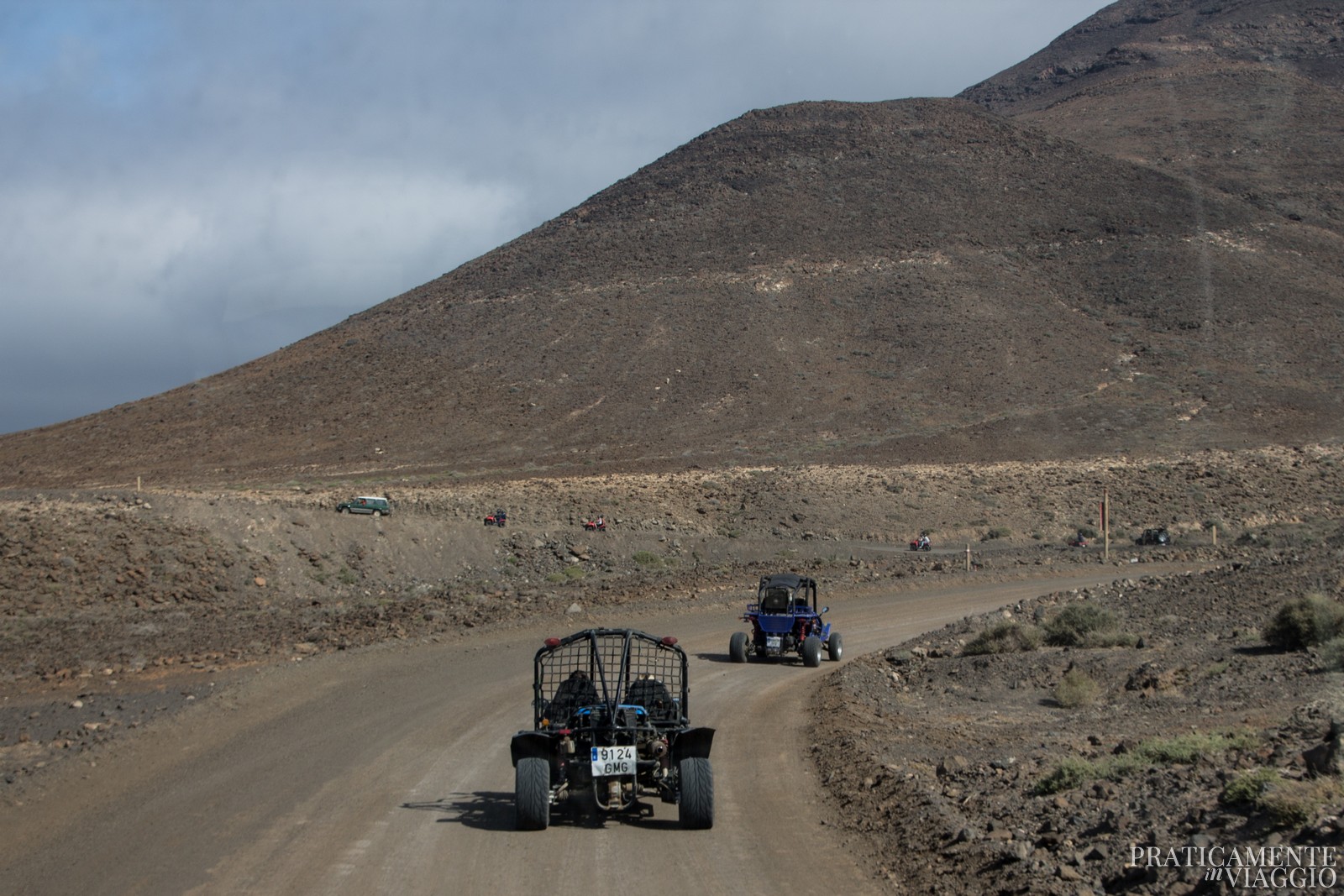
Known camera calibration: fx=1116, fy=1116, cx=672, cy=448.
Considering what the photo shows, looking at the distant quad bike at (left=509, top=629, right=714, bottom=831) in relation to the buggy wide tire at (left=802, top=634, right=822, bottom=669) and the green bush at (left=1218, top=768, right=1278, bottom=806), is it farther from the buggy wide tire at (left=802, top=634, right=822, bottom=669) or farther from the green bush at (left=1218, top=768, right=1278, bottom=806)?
Result: the buggy wide tire at (left=802, top=634, right=822, bottom=669)

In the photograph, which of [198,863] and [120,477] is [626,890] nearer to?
[198,863]

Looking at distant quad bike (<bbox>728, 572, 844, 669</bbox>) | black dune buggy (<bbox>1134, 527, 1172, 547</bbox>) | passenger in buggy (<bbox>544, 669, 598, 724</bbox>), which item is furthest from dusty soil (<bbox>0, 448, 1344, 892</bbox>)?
passenger in buggy (<bbox>544, 669, 598, 724</bbox>)

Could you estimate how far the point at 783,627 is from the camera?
72.5ft

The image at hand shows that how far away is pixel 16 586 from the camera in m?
27.4

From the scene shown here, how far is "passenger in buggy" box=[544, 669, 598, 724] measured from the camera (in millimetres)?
10898

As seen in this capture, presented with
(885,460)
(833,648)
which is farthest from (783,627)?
(885,460)

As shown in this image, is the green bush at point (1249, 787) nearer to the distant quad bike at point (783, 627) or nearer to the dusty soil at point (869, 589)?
the dusty soil at point (869, 589)

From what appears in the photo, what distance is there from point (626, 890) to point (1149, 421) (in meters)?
70.2

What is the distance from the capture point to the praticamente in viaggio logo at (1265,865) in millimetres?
6984

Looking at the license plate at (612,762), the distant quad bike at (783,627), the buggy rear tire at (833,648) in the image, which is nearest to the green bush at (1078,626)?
the buggy rear tire at (833,648)

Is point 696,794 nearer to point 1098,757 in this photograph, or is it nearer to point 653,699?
point 653,699

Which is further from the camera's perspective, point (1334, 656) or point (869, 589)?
point (869, 589)

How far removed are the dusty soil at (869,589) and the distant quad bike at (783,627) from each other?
124 cm

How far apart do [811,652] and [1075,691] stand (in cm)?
636
